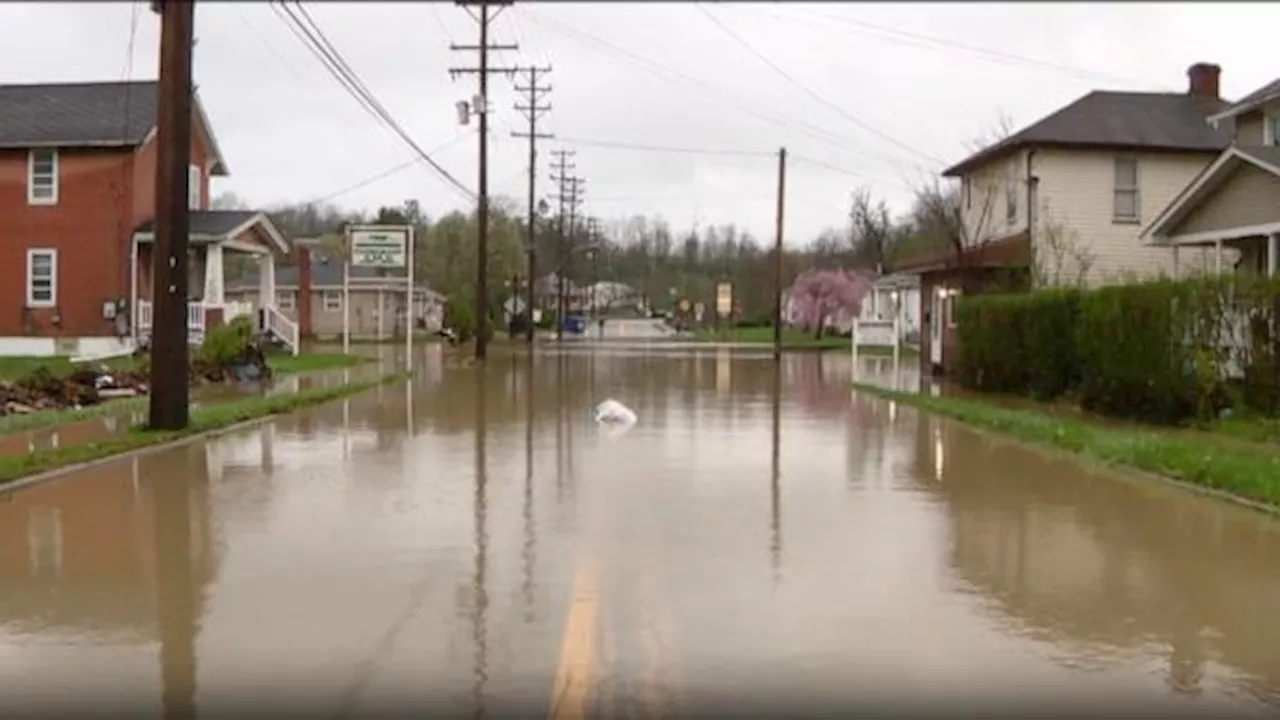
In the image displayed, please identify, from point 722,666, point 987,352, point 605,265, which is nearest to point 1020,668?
point 722,666

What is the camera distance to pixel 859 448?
18453 mm

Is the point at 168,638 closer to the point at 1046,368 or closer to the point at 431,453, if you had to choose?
the point at 431,453

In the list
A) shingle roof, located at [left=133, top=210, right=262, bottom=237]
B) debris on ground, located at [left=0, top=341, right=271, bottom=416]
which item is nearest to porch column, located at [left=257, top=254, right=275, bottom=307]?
shingle roof, located at [left=133, top=210, right=262, bottom=237]

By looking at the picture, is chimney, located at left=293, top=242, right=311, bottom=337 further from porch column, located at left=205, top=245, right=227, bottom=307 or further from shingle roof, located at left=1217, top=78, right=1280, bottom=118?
shingle roof, located at left=1217, top=78, right=1280, bottom=118

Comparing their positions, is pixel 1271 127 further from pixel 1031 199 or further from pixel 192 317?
pixel 192 317

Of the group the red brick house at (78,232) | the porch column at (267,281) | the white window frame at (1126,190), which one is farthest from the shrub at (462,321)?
the white window frame at (1126,190)

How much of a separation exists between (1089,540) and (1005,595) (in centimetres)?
244

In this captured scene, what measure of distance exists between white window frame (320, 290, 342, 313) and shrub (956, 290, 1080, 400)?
186 ft

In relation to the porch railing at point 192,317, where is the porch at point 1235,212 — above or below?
above

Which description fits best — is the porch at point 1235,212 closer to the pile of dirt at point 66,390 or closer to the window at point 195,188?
the pile of dirt at point 66,390

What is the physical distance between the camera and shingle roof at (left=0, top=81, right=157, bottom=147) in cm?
3712

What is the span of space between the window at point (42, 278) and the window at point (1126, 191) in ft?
91.2

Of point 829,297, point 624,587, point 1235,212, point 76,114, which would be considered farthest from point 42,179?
point 829,297

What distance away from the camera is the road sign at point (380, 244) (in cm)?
4216
